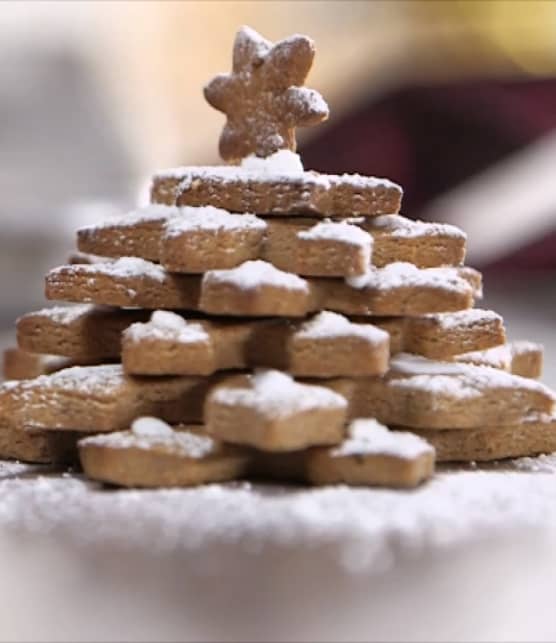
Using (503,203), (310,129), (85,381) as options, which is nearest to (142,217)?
(85,381)

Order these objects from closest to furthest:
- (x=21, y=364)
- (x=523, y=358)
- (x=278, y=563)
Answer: (x=278, y=563), (x=523, y=358), (x=21, y=364)

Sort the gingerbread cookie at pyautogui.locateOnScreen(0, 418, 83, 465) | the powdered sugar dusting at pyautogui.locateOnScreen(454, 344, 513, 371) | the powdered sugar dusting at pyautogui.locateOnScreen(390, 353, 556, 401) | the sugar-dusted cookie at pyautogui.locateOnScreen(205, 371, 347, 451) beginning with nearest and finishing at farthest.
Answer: the sugar-dusted cookie at pyautogui.locateOnScreen(205, 371, 347, 451), the powdered sugar dusting at pyautogui.locateOnScreen(390, 353, 556, 401), the gingerbread cookie at pyautogui.locateOnScreen(0, 418, 83, 465), the powdered sugar dusting at pyautogui.locateOnScreen(454, 344, 513, 371)

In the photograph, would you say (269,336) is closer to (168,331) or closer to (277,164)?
(168,331)

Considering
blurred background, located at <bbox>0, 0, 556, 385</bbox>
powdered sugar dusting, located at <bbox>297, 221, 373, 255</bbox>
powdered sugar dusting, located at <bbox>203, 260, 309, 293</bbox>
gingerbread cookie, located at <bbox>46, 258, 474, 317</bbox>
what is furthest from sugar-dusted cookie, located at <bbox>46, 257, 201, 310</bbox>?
blurred background, located at <bbox>0, 0, 556, 385</bbox>

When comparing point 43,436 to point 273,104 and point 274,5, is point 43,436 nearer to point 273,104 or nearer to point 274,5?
point 273,104

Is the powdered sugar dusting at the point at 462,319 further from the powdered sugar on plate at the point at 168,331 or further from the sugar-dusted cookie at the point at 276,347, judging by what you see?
the powdered sugar on plate at the point at 168,331

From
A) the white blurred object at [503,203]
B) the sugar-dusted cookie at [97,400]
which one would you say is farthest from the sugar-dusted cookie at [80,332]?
the white blurred object at [503,203]

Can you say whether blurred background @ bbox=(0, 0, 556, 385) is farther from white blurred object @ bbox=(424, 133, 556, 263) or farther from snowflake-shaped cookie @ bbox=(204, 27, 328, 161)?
snowflake-shaped cookie @ bbox=(204, 27, 328, 161)
